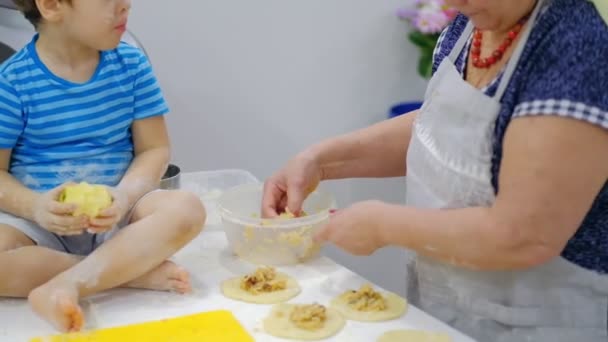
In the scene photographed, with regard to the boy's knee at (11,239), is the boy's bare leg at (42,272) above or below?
below

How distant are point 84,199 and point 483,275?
0.47 metres

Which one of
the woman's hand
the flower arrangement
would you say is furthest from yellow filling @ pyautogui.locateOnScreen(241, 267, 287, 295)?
the flower arrangement

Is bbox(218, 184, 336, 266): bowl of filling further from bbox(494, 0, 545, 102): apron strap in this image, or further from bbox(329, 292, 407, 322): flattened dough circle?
bbox(494, 0, 545, 102): apron strap

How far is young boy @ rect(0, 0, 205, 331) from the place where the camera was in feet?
2.87

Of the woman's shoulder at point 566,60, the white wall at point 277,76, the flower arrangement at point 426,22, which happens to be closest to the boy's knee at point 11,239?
the woman's shoulder at point 566,60

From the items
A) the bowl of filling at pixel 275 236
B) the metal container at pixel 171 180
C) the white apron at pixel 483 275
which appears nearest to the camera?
the white apron at pixel 483 275

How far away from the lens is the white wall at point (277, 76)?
5.30 feet

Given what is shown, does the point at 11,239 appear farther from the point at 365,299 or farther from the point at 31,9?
the point at 365,299

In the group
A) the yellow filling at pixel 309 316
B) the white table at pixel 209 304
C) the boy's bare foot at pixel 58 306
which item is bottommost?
the white table at pixel 209 304

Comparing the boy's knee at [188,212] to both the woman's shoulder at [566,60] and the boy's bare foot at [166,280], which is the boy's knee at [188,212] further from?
the woman's shoulder at [566,60]

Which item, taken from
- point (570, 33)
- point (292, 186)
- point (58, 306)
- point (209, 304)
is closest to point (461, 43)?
point (570, 33)

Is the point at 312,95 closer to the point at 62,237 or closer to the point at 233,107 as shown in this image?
the point at 233,107

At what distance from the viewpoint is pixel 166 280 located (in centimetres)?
90

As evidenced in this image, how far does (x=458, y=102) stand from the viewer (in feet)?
2.54
